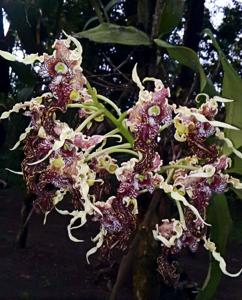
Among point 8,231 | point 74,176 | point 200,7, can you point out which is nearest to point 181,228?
point 74,176

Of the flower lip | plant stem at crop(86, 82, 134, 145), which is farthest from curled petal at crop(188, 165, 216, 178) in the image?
the flower lip

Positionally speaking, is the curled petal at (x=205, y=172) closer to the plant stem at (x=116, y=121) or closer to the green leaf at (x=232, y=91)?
the plant stem at (x=116, y=121)

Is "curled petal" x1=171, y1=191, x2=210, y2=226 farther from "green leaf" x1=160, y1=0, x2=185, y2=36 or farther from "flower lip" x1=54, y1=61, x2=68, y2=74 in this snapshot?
"green leaf" x1=160, y1=0, x2=185, y2=36

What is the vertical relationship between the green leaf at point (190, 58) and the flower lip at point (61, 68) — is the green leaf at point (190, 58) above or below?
above

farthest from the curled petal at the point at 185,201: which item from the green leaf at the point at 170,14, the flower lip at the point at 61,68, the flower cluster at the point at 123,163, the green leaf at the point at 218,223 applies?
the green leaf at the point at 170,14

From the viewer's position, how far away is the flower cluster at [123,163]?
0.85m

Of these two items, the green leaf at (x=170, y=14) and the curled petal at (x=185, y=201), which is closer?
the curled petal at (x=185, y=201)

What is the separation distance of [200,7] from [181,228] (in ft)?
9.88

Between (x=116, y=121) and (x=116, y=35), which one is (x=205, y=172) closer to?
(x=116, y=121)

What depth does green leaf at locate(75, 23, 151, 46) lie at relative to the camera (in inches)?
49.5

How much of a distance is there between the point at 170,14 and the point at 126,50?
1.37 meters

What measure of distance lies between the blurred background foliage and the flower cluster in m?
0.24

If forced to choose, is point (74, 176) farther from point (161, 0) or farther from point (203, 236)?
point (161, 0)

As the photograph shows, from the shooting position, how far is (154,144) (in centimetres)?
86
